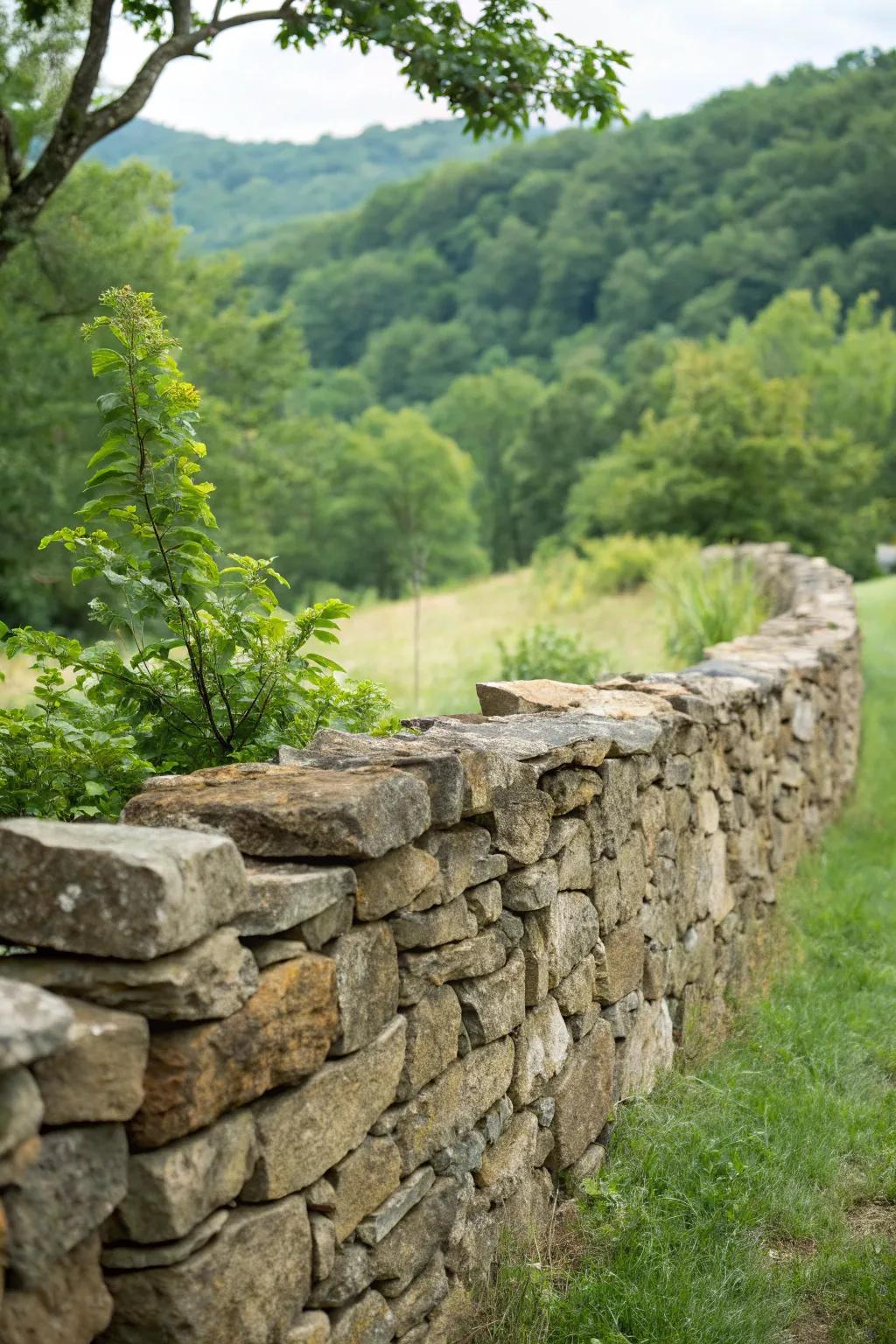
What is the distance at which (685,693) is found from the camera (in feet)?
17.0

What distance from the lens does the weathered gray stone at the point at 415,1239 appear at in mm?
2580

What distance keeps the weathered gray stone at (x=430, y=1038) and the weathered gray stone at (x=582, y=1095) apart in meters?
0.71

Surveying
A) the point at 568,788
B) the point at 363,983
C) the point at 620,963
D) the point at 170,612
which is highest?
the point at 170,612

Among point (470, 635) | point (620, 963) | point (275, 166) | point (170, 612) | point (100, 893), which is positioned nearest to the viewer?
point (100, 893)

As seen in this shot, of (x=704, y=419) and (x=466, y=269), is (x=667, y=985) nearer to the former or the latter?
(x=704, y=419)

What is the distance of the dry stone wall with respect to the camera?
185cm

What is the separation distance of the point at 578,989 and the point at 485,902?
0.74m

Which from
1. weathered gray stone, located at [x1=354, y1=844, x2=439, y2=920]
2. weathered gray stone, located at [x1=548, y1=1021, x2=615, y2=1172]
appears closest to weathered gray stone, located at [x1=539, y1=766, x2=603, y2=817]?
weathered gray stone, located at [x1=548, y1=1021, x2=615, y2=1172]

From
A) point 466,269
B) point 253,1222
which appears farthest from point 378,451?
point 253,1222

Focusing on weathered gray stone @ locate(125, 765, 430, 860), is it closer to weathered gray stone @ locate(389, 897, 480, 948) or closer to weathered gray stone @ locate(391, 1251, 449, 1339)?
weathered gray stone @ locate(389, 897, 480, 948)

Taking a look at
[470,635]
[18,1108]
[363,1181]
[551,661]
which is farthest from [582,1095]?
[470,635]

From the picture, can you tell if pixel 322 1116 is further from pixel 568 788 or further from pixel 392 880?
pixel 568 788

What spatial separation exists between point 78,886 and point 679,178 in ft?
283

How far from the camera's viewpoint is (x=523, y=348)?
253 feet
